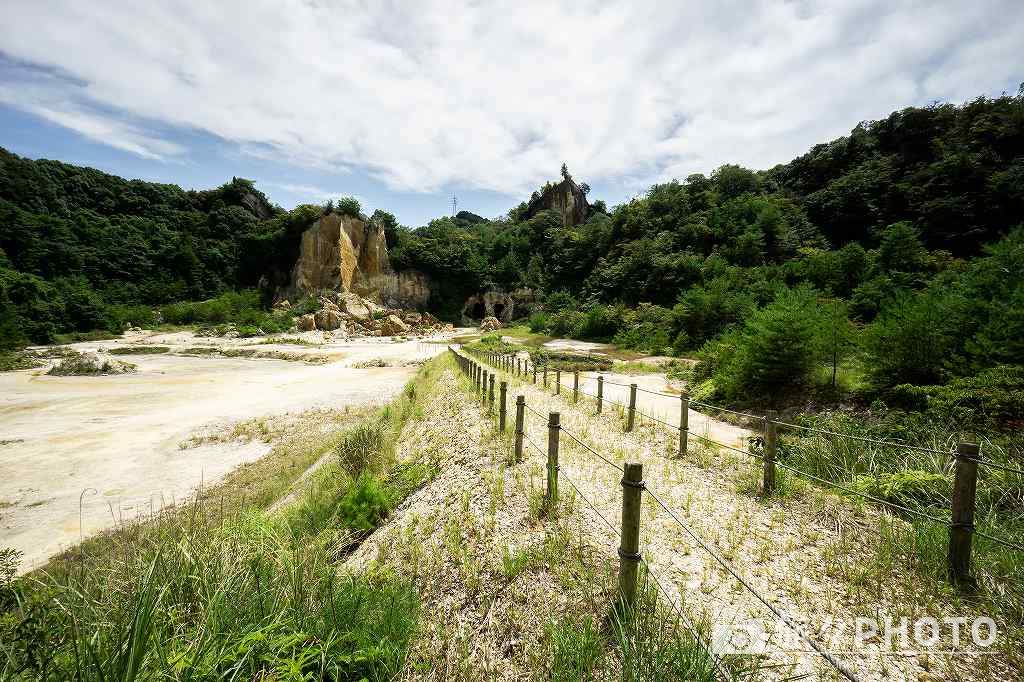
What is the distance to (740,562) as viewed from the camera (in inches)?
148

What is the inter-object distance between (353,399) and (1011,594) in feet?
56.0

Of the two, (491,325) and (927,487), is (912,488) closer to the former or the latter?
(927,487)

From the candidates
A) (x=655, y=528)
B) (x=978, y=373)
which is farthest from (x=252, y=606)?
(x=978, y=373)

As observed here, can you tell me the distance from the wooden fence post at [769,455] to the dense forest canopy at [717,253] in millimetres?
7103

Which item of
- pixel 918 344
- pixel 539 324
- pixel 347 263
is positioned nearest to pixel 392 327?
pixel 347 263

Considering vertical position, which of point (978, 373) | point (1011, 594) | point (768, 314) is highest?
point (768, 314)

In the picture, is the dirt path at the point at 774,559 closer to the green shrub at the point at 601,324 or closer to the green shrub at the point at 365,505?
the green shrub at the point at 365,505

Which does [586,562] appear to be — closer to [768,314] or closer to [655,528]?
[655,528]

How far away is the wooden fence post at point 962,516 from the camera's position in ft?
10.7

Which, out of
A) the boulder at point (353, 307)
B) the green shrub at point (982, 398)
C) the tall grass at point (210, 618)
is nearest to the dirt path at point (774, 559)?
the tall grass at point (210, 618)

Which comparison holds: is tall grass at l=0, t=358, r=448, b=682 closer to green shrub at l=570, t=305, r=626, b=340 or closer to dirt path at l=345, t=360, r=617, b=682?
dirt path at l=345, t=360, r=617, b=682

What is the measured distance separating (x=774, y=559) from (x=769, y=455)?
172 centimetres

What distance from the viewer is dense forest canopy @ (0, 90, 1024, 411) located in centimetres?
1122

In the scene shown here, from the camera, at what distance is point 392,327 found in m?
48.4
